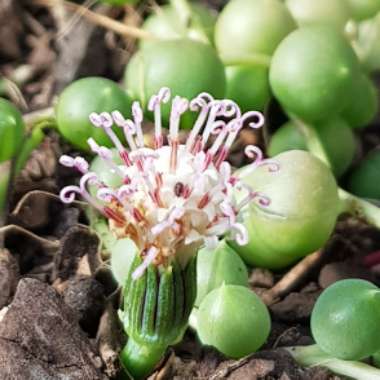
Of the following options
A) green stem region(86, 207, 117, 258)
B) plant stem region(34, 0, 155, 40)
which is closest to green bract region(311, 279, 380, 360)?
green stem region(86, 207, 117, 258)

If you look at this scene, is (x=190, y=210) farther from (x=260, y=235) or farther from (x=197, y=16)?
(x=197, y=16)

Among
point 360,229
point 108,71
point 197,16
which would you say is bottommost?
point 360,229

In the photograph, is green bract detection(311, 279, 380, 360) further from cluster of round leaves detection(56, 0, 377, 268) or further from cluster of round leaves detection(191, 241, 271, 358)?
cluster of round leaves detection(56, 0, 377, 268)

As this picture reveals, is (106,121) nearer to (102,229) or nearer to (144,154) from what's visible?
(144,154)

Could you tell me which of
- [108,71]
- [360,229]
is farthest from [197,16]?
[360,229]

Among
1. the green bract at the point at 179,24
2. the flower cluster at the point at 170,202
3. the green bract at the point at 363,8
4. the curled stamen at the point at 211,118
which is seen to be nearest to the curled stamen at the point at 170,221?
the flower cluster at the point at 170,202

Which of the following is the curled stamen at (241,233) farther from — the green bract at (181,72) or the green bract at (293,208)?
the green bract at (181,72)

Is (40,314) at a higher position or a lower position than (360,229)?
higher
